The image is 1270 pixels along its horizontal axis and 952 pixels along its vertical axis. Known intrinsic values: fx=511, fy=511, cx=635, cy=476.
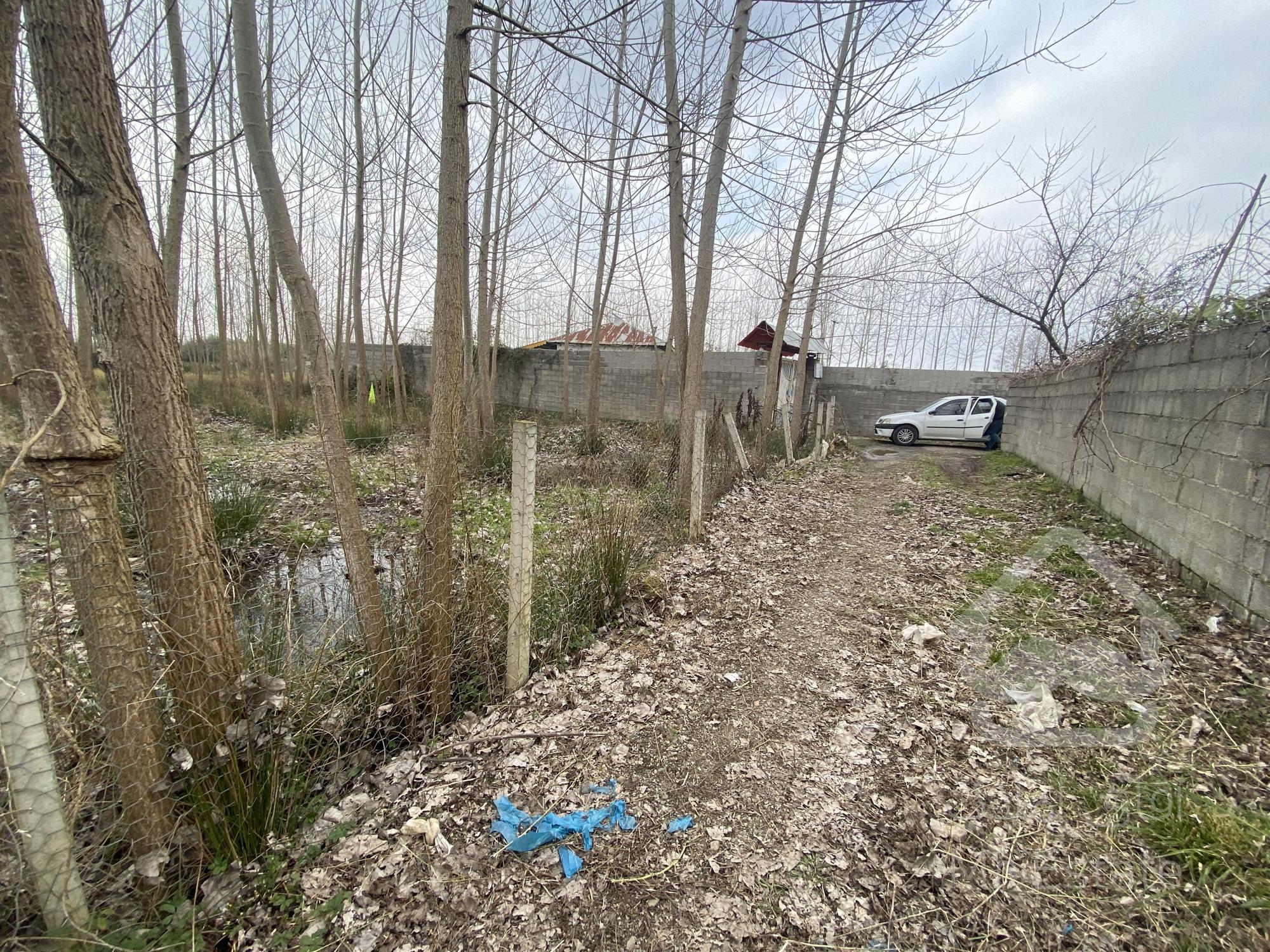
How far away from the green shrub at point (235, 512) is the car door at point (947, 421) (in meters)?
15.1

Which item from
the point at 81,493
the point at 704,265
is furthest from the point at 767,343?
the point at 81,493

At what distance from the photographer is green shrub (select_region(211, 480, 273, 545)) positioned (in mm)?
4812

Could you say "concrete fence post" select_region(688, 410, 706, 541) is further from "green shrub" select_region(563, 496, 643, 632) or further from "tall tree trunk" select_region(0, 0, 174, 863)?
"tall tree trunk" select_region(0, 0, 174, 863)

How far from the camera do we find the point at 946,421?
14109 mm

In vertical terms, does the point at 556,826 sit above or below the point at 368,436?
below

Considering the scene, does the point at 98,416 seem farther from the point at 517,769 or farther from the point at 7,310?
the point at 517,769

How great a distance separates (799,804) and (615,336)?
2352 centimetres

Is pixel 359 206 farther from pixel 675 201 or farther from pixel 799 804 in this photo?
pixel 799 804

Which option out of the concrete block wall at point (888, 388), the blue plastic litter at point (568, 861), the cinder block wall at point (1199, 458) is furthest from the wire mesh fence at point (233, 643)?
the concrete block wall at point (888, 388)

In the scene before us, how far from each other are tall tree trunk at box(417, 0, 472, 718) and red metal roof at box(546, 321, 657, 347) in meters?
17.5

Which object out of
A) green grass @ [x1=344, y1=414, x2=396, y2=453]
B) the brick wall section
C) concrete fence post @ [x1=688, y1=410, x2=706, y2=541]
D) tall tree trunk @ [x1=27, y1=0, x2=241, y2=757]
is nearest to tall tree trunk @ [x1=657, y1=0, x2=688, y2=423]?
concrete fence post @ [x1=688, y1=410, x2=706, y2=541]

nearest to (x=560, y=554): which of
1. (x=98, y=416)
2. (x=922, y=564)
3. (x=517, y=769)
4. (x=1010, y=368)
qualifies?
(x=517, y=769)

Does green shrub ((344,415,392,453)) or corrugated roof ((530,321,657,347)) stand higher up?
corrugated roof ((530,321,657,347))

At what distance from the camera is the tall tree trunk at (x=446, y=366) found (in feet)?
8.04
